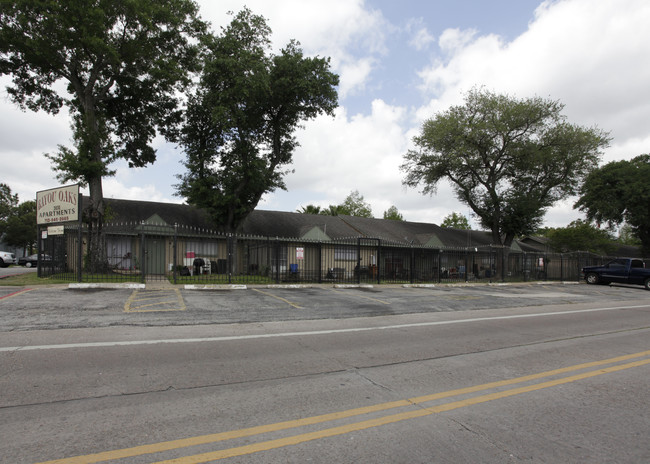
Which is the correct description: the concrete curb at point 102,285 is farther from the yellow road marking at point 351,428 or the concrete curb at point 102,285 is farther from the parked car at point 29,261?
the parked car at point 29,261

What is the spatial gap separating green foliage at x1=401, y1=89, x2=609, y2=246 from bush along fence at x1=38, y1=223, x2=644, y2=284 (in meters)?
6.27

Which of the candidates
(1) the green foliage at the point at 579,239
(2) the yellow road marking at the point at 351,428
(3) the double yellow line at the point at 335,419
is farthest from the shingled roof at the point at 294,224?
(2) the yellow road marking at the point at 351,428

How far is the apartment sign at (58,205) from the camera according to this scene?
15.1 m

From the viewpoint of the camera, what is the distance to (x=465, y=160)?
36.5 metres

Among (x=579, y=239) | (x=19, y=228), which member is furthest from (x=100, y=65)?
(x=579, y=239)

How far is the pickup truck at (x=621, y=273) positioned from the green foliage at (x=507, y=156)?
32.3 ft

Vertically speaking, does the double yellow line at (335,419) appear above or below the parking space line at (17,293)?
below

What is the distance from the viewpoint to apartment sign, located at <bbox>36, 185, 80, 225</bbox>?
15078mm

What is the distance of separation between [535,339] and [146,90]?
983 inches

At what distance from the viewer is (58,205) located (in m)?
15.7

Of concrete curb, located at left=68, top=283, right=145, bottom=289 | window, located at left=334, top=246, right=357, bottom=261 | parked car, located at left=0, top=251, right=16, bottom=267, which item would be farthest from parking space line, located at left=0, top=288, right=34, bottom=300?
parked car, located at left=0, top=251, right=16, bottom=267

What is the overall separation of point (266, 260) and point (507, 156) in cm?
2644

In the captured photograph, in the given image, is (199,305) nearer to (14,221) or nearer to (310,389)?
(310,389)

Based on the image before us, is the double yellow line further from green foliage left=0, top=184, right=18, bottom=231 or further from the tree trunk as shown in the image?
green foliage left=0, top=184, right=18, bottom=231
